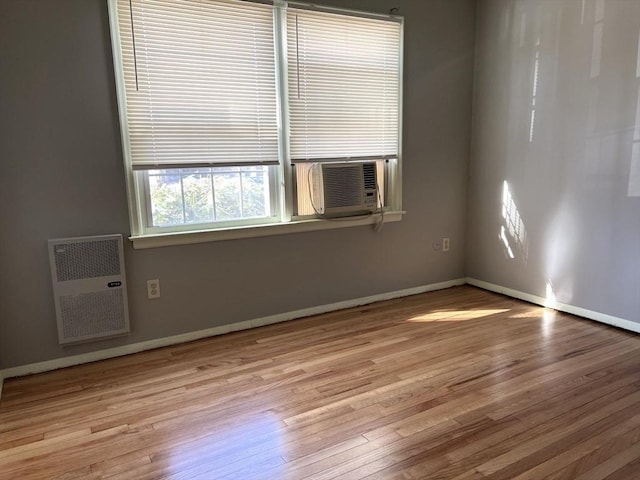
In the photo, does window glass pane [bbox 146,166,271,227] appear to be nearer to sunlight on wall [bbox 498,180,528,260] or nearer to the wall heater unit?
the wall heater unit

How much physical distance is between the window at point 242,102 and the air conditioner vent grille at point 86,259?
203mm

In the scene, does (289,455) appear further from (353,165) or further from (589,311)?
(589,311)

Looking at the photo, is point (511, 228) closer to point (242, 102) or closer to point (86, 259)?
point (242, 102)

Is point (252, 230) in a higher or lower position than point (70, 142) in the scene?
lower

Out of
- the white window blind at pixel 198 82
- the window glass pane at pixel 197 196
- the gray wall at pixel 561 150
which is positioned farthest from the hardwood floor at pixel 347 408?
the white window blind at pixel 198 82

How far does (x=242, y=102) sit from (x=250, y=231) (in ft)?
2.82

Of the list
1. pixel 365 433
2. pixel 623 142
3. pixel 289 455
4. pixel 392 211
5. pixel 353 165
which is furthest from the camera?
pixel 392 211

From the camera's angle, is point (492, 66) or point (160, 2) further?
point (492, 66)

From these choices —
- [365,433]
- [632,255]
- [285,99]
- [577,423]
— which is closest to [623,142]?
[632,255]

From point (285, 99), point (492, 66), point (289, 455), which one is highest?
point (492, 66)

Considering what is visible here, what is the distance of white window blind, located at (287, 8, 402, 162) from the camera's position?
10.6 ft

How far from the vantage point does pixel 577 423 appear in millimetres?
2061

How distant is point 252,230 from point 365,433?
1612mm

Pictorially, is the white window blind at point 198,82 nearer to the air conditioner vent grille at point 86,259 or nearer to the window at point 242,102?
the window at point 242,102
